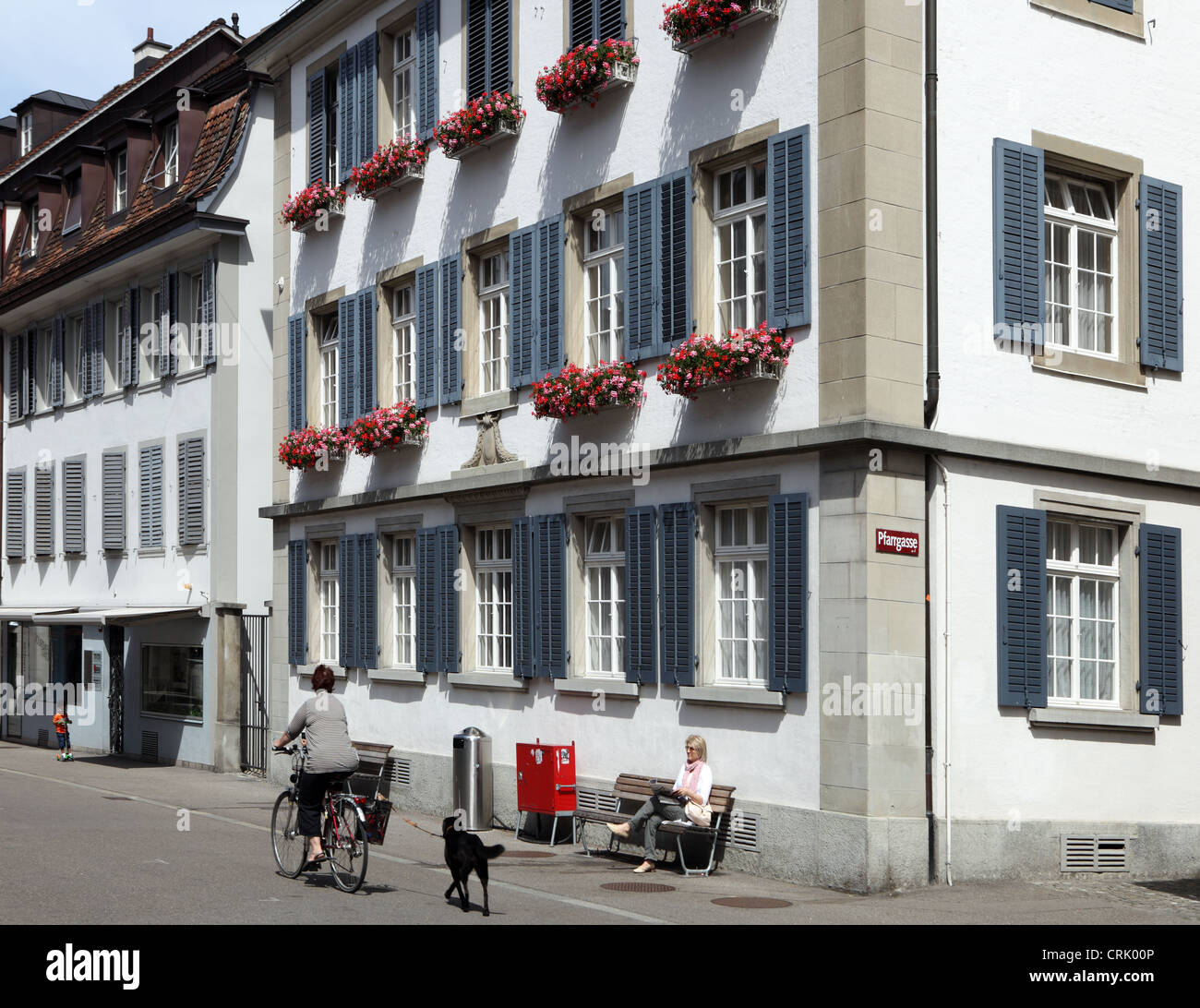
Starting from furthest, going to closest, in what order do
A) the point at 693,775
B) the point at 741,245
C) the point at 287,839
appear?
1. the point at 741,245
2. the point at 693,775
3. the point at 287,839

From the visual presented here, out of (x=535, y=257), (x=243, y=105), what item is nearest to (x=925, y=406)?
(x=535, y=257)

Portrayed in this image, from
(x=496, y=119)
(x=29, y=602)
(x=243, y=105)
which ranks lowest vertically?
(x=29, y=602)

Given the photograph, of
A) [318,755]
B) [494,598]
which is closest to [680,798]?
[318,755]

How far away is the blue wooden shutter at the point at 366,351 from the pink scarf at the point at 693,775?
743 centimetres

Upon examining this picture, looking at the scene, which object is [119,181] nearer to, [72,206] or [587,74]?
[72,206]

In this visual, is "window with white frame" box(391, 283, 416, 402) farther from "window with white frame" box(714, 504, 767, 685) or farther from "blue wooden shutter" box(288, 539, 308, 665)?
"window with white frame" box(714, 504, 767, 685)

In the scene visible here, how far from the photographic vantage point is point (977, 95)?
535 inches

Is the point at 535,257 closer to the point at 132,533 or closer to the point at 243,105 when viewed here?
the point at 243,105

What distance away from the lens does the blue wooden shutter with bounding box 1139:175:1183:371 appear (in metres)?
14.7

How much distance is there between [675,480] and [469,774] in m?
4.07

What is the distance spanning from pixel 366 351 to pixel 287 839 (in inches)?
334

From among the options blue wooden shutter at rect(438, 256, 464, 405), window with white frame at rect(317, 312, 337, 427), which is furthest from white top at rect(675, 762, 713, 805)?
window with white frame at rect(317, 312, 337, 427)

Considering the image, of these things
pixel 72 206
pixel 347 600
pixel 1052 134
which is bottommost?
pixel 347 600

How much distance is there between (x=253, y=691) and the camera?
23.5 metres
